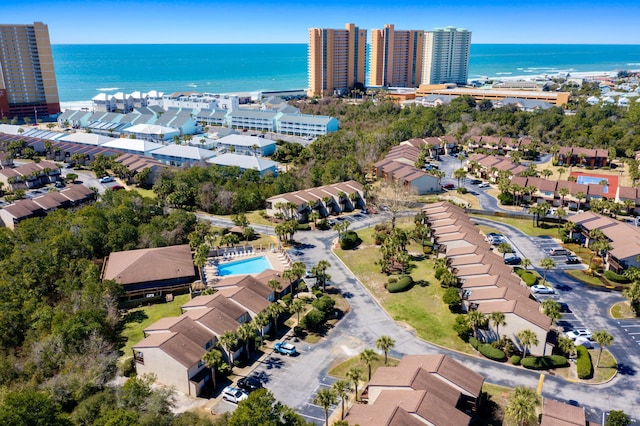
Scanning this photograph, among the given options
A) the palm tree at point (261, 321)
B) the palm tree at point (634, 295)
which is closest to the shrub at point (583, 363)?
the palm tree at point (634, 295)

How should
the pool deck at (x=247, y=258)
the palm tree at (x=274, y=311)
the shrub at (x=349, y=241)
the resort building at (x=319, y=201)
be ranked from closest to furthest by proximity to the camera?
the palm tree at (x=274, y=311) < the pool deck at (x=247, y=258) < the shrub at (x=349, y=241) < the resort building at (x=319, y=201)

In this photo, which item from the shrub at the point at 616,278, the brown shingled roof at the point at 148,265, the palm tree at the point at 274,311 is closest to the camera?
the palm tree at the point at 274,311

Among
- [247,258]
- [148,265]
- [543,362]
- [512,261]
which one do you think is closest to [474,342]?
[543,362]

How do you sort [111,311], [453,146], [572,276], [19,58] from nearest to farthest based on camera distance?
[111,311] → [572,276] → [453,146] → [19,58]

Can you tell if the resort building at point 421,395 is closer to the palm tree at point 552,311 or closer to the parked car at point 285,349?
the parked car at point 285,349

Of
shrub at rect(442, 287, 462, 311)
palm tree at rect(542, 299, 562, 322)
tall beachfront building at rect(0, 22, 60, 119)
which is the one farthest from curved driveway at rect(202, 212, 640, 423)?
tall beachfront building at rect(0, 22, 60, 119)

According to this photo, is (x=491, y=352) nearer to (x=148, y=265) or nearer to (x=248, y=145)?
(x=148, y=265)

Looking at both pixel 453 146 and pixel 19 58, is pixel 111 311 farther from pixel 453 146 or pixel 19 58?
pixel 19 58

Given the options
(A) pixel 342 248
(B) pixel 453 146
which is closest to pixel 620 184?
(B) pixel 453 146
